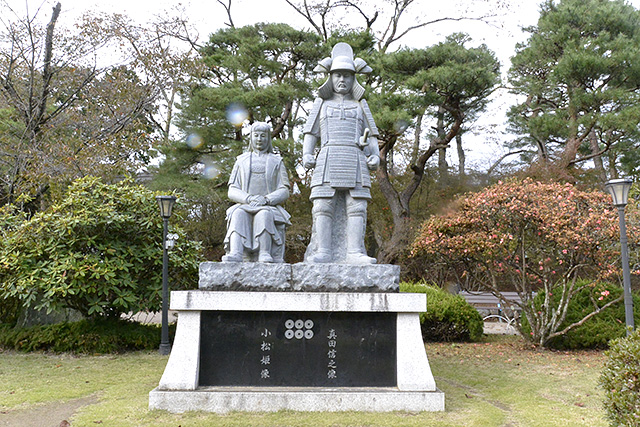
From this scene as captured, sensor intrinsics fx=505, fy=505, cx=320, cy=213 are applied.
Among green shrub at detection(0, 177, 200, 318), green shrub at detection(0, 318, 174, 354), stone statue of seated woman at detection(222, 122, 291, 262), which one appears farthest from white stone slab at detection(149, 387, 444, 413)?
green shrub at detection(0, 318, 174, 354)

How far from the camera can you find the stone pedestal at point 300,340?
418cm

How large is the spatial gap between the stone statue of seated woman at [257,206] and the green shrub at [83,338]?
3.65 meters

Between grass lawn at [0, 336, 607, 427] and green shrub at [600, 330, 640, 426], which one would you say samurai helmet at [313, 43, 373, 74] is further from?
green shrub at [600, 330, 640, 426]

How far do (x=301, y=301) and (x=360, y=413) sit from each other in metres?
1.00

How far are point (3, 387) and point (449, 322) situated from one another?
6.41 metres

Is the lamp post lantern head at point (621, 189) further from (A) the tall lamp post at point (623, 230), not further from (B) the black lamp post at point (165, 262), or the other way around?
(B) the black lamp post at point (165, 262)

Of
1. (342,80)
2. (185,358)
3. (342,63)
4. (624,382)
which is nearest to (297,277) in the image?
(185,358)

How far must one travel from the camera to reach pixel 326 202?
4930mm

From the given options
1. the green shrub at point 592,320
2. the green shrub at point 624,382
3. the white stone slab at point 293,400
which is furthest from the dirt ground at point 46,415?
the green shrub at point 592,320

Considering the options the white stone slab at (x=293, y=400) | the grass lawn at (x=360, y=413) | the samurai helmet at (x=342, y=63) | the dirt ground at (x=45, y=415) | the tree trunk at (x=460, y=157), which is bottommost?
the dirt ground at (x=45, y=415)

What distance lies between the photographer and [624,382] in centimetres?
278

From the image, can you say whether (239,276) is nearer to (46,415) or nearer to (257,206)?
(257,206)

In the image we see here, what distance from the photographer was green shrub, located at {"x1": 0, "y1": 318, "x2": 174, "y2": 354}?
23.9 feet

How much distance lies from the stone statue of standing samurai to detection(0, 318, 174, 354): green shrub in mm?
3985
